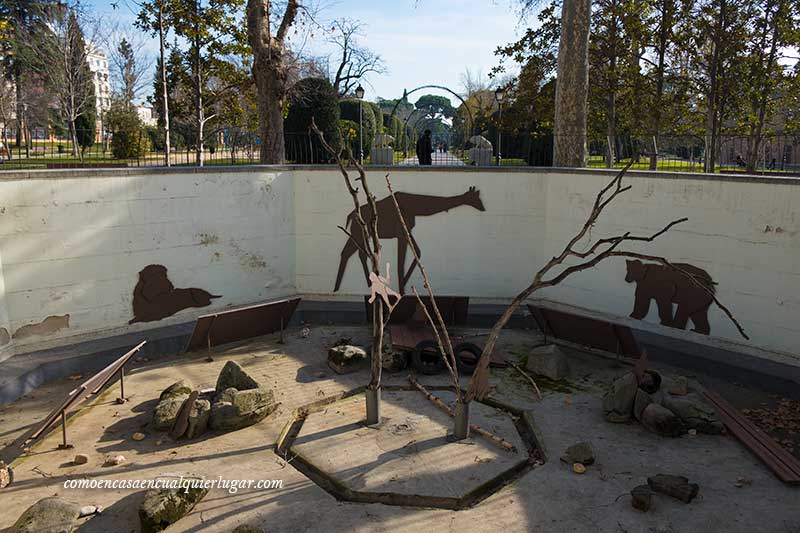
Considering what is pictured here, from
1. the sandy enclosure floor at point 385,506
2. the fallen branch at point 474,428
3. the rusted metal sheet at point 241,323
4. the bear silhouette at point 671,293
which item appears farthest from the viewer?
the bear silhouette at point 671,293

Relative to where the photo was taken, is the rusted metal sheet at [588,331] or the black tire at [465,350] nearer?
the rusted metal sheet at [588,331]

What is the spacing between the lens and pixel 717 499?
5.17 meters

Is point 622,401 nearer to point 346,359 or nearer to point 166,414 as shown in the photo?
point 346,359

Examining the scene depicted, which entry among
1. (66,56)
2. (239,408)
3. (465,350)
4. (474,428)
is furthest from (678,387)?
(66,56)

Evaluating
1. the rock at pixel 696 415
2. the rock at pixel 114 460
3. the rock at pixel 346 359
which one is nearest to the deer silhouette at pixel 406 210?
the rock at pixel 346 359

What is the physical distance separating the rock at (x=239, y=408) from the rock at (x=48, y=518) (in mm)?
1802

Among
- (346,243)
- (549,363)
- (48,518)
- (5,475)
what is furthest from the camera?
(346,243)

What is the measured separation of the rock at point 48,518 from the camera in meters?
4.46

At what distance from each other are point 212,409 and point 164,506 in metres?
1.83

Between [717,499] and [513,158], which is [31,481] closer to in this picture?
[717,499]

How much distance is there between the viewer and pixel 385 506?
16.9 ft

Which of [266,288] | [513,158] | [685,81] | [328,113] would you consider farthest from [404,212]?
[685,81]

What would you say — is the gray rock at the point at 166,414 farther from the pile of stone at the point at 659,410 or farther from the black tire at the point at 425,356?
the pile of stone at the point at 659,410

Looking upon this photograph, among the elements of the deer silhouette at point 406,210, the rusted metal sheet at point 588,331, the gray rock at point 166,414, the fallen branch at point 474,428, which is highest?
the deer silhouette at point 406,210
